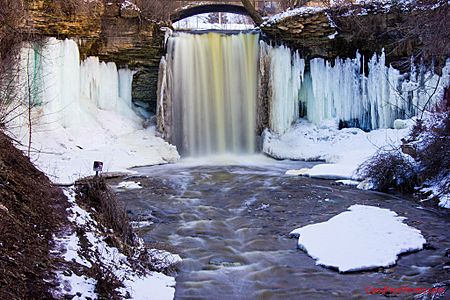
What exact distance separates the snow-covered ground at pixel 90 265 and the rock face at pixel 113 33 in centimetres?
1179

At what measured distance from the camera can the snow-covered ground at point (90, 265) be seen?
4.45m

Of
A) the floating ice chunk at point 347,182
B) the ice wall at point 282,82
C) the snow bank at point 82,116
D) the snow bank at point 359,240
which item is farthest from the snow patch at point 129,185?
the ice wall at point 282,82

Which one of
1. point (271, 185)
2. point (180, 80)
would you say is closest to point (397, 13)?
point (180, 80)

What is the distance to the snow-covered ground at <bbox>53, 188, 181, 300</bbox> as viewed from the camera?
4.45 m

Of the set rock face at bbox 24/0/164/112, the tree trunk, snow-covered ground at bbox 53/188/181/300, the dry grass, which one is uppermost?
the tree trunk

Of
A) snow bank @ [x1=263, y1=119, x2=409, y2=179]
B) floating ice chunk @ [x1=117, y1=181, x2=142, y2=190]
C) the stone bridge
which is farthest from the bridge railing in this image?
floating ice chunk @ [x1=117, y1=181, x2=142, y2=190]

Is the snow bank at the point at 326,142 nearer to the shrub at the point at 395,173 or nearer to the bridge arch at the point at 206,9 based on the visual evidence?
the shrub at the point at 395,173

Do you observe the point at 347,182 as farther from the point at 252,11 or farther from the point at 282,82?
the point at 252,11

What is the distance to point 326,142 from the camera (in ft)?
64.0

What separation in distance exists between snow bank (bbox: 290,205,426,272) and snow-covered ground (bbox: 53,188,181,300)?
86.9 inches

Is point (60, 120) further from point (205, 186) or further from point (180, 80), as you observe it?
point (205, 186)

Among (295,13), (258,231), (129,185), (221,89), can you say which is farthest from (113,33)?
(258,231)

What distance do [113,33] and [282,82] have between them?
21.4 ft

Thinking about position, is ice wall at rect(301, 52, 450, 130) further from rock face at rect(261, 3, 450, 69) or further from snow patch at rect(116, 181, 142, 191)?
snow patch at rect(116, 181, 142, 191)
